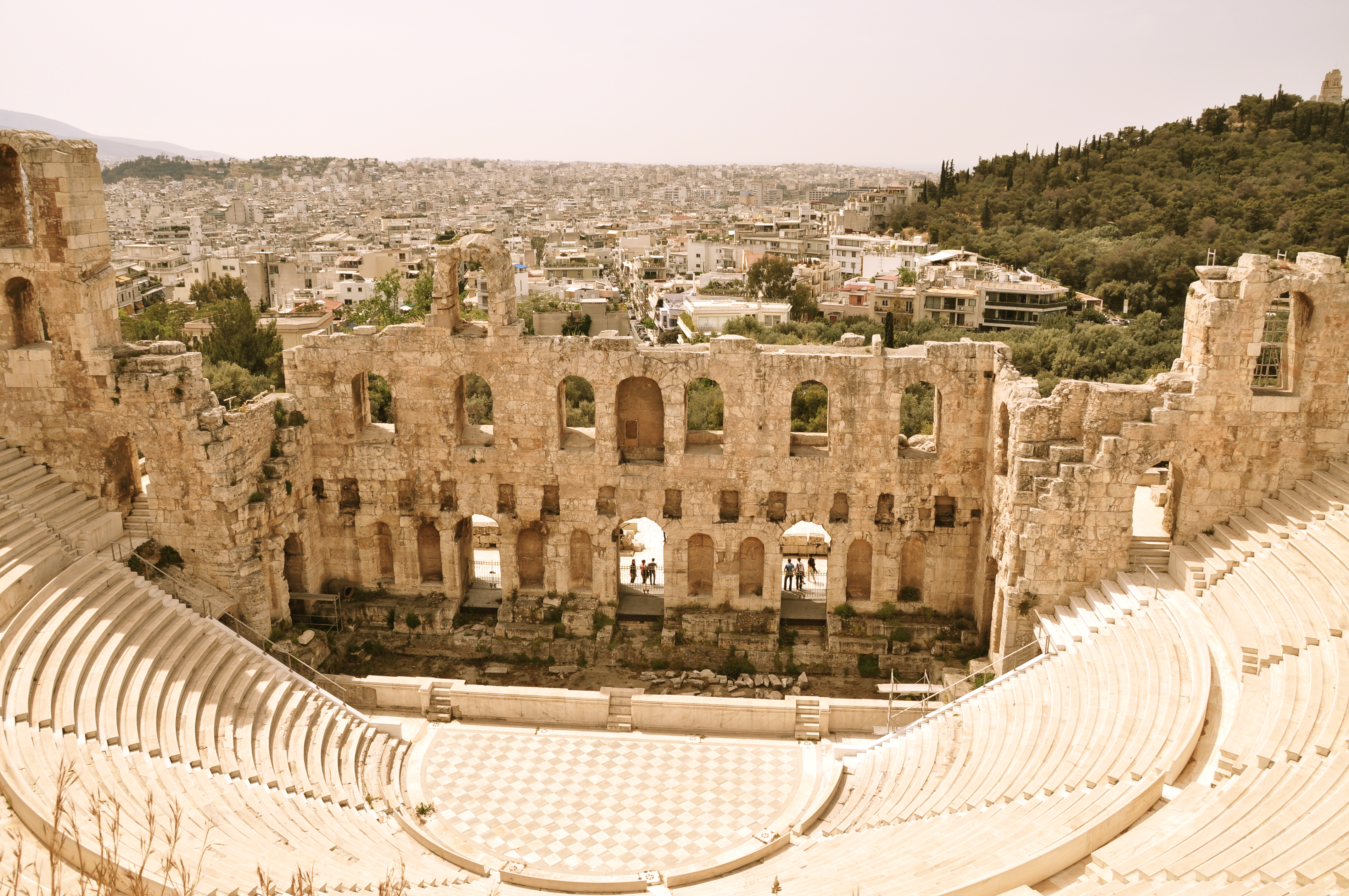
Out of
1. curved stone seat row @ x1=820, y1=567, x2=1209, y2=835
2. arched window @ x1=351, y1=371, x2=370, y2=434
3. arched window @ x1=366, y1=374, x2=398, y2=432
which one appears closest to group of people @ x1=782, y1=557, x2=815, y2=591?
curved stone seat row @ x1=820, y1=567, x2=1209, y2=835

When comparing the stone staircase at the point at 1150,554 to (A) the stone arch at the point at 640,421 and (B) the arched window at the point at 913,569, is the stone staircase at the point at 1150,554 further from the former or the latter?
(A) the stone arch at the point at 640,421

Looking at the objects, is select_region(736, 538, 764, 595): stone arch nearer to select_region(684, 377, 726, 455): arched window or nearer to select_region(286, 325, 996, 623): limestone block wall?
select_region(286, 325, 996, 623): limestone block wall

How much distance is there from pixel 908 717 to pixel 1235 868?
10104 millimetres

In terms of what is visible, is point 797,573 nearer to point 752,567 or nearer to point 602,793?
point 752,567

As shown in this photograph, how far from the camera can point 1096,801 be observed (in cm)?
1564

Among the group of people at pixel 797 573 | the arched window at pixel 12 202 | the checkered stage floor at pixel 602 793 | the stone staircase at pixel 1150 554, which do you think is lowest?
the checkered stage floor at pixel 602 793

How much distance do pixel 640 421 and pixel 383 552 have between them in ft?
25.7

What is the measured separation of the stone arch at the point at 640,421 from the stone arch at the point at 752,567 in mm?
3188

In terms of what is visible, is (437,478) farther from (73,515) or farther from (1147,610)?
(1147,610)

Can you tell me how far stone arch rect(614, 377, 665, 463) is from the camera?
26328 millimetres

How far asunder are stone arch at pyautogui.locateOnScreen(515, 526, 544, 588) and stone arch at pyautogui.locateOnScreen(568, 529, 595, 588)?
80 cm

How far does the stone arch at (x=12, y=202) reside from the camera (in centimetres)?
2280

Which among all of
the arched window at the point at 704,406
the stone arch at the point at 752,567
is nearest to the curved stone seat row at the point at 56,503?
the stone arch at the point at 752,567

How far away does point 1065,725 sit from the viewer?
60.3 feet
